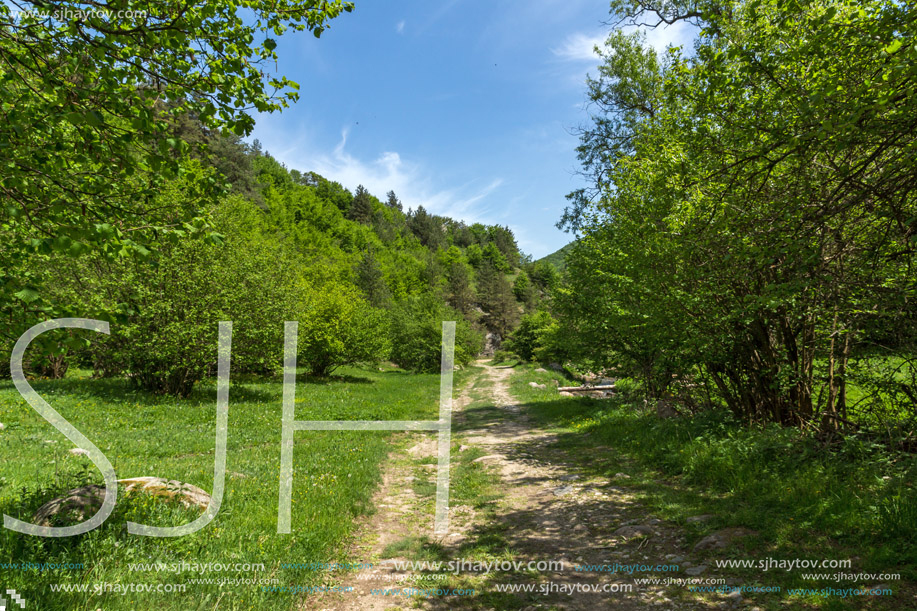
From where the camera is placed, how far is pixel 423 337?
5097 centimetres

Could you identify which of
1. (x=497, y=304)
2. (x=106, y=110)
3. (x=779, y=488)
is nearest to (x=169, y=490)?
(x=106, y=110)

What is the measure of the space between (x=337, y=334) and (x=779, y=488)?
30648 mm

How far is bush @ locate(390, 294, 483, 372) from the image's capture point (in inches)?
1970

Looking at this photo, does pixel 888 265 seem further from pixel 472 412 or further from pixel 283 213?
pixel 283 213

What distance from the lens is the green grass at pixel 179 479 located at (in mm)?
4152

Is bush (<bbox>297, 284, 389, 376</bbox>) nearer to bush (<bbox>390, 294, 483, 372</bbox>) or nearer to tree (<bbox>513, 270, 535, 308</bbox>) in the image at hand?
bush (<bbox>390, 294, 483, 372</bbox>)

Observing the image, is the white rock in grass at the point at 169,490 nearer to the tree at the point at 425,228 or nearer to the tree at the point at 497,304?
the tree at the point at 497,304

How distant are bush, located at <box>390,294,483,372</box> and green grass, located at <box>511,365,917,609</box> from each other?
125 feet

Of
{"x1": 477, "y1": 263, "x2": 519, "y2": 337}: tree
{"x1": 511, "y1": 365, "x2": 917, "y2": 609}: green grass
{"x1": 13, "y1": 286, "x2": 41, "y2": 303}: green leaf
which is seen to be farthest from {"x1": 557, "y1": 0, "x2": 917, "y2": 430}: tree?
{"x1": 477, "y1": 263, "x2": 519, "y2": 337}: tree

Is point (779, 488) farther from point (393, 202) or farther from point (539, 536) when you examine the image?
point (393, 202)

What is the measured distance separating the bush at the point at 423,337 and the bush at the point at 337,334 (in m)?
12.6

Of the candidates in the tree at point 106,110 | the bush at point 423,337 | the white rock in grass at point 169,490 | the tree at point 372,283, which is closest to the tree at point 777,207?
the tree at point 106,110

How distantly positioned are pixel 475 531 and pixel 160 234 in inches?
232

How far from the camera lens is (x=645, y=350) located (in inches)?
636
